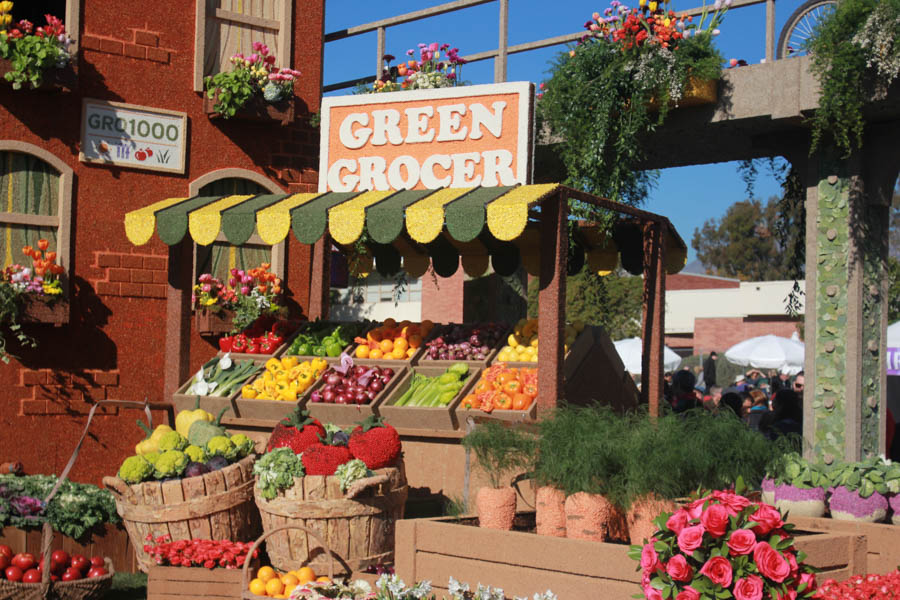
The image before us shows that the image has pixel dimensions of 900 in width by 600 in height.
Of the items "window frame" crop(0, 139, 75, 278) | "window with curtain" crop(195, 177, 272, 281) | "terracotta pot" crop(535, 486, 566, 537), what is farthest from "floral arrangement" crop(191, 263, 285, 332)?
"terracotta pot" crop(535, 486, 566, 537)

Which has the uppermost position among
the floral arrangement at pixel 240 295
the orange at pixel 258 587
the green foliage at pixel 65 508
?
the floral arrangement at pixel 240 295

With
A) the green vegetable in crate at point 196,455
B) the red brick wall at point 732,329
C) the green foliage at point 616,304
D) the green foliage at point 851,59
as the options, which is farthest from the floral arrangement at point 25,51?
the red brick wall at point 732,329

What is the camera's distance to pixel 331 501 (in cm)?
607

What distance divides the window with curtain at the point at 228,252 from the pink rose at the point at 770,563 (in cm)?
789

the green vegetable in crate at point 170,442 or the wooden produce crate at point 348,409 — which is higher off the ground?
the wooden produce crate at point 348,409

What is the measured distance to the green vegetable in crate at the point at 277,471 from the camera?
20.1 ft

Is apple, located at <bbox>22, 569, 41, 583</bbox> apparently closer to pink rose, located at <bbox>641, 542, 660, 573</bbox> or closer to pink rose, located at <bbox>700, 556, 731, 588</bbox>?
pink rose, located at <bbox>641, 542, 660, 573</bbox>

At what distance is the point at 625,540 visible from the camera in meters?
4.94

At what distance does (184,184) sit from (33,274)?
1766mm

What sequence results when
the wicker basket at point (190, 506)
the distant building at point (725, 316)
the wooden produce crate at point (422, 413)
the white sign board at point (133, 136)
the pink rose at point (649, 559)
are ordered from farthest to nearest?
the distant building at point (725, 316), the white sign board at point (133, 136), the wooden produce crate at point (422, 413), the wicker basket at point (190, 506), the pink rose at point (649, 559)

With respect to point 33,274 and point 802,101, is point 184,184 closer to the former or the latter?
point 33,274

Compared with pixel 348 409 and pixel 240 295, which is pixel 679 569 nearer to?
pixel 348 409

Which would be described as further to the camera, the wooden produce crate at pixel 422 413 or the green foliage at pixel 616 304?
the green foliage at pixel 616 304

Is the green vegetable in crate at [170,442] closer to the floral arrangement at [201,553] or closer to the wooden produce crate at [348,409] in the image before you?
the floral arrangement at [201,553]
